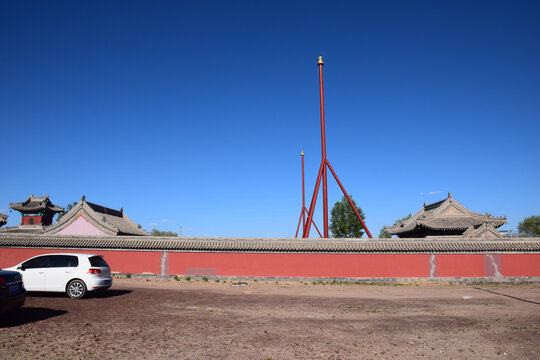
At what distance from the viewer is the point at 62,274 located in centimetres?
1187

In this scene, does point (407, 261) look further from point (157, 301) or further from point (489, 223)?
point (157, 301)

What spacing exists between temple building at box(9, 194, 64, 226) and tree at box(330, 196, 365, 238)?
127 feet

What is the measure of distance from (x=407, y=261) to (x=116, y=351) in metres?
18.5

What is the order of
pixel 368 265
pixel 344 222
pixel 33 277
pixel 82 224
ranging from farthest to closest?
1. pixel 344 222
2. pixel 82 224
3. pixel 368 265
4. pixel 33 277

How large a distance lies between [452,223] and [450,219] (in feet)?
2.28

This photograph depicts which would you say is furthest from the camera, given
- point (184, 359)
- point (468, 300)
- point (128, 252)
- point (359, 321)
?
point (128, 252)

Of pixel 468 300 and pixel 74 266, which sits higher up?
pixel 74 266

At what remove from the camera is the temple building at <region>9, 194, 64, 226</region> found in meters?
40.2

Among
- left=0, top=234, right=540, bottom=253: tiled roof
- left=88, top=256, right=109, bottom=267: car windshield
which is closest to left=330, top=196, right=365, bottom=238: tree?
left=0, top=234, right=540, bottom=253: tiled roof

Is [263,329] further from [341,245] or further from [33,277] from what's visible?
[341,245]

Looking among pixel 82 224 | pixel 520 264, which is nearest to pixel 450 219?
pixel 520 264

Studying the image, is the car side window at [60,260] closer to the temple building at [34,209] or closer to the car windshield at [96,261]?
the car windshield at [96,261]

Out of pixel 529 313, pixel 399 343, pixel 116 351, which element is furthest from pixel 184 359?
pixel 529 313

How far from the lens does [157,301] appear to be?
12.1 m
